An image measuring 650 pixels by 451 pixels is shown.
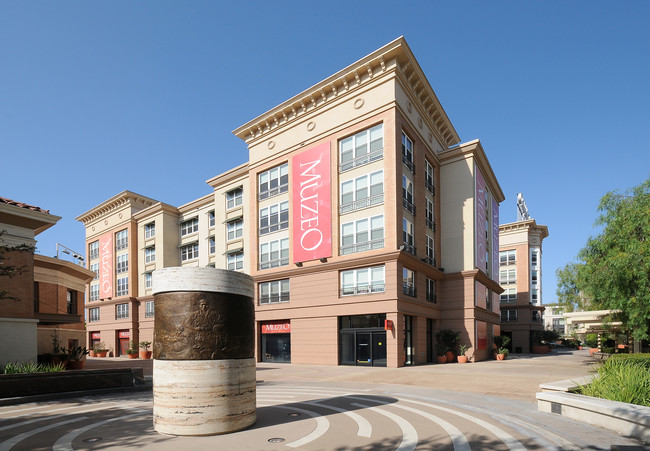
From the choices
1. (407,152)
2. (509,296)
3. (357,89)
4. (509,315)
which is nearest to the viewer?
(357,89)

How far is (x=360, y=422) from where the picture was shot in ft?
33.5

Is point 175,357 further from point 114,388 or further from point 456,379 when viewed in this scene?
point 456,379

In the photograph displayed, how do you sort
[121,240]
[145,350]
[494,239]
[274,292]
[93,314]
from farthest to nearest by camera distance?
[93,314]
[121,240]
[145,350]
[494,239]
[274,292]

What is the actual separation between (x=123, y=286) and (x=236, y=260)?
22.4 m

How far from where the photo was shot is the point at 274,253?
117 feet

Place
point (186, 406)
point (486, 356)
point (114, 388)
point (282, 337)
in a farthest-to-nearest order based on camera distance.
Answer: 1. point (486, 356)
2. point (282, 337)
3. point (114, 388)
4. point (186, 406)

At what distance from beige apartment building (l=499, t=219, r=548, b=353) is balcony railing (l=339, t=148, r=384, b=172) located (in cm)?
4056

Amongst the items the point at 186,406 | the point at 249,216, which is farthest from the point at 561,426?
the point at 249,216

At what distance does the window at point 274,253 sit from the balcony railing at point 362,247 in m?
5.80

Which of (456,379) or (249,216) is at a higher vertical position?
(249,216)

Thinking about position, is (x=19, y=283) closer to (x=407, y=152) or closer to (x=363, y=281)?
(x=363, y=281)

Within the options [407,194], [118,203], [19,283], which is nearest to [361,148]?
[407,194]

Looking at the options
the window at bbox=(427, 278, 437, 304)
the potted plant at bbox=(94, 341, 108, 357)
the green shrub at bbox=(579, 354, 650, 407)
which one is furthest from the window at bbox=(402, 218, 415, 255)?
the potted plant at bbox=(94, 341, 108, 357)

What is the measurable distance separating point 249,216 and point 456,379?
2389 centimetres
